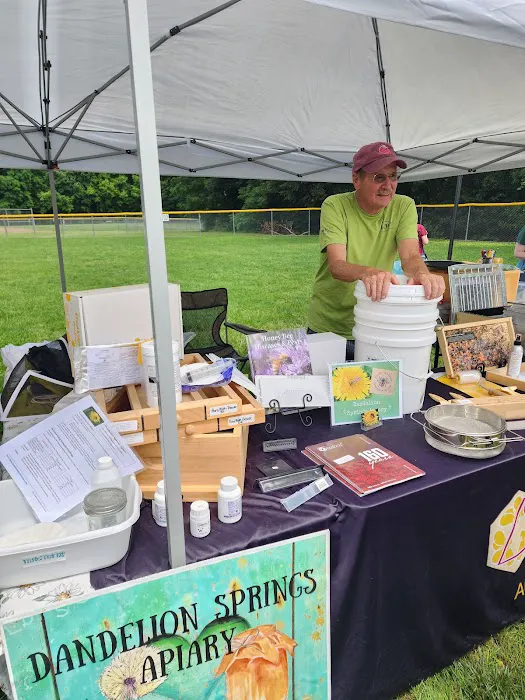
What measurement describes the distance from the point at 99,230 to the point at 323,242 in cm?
2047

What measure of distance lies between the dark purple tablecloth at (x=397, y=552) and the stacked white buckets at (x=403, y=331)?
185 mm

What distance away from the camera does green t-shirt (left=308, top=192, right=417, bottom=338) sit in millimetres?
2133

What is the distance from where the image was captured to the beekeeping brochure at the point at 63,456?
3.60 feet

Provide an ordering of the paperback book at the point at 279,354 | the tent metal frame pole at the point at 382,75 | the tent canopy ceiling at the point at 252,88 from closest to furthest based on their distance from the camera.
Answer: the paperback book at the point at 279,354
the tent canopy ceiling at the point at 252,88
the tent metal frame pole at the point at 382,75

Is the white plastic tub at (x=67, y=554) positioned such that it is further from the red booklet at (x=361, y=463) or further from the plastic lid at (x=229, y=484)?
the red booklet at (x=361, y=463)

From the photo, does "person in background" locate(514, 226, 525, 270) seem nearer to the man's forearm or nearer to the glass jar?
the man's forearm

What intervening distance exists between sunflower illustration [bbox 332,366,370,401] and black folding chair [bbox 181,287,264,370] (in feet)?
6.63

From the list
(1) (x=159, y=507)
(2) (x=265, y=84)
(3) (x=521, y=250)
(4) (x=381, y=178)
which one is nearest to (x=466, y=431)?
(1) (x=159, y=507)

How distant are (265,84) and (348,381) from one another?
230 cm

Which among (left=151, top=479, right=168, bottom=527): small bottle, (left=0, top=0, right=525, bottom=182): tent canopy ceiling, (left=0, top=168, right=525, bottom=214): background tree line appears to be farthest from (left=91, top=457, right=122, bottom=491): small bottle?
(left=0, top=168, right=525, bottom=214): background tree line

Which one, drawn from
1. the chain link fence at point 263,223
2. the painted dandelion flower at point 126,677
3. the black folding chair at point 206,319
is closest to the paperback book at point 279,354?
the painted dandelion flower at point 126,677

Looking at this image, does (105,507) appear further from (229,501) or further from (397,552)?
(397,552)

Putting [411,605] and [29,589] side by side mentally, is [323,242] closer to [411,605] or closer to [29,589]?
[411,605]

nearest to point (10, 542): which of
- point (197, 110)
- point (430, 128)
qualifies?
point (197, 110)
